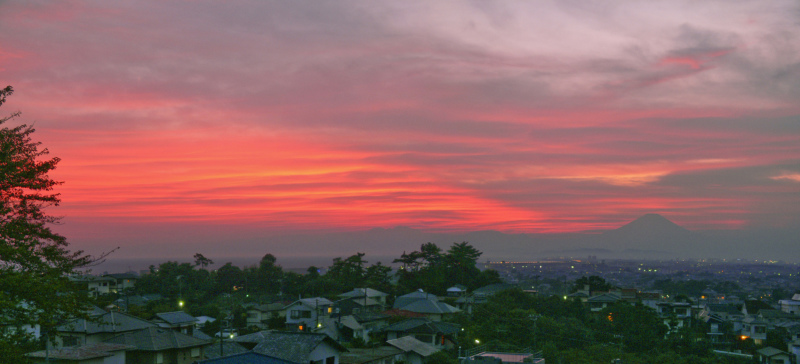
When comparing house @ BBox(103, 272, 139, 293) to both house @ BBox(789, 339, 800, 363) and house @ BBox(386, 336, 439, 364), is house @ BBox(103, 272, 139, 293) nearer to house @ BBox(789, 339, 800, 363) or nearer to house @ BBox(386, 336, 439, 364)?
house @ BBox(386, 336, 439, 364)

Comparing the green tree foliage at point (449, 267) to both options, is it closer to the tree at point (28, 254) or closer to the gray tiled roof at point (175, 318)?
the gray tiled roof at point (175, 318)

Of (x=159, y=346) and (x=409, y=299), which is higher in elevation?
(x=159, y=346)

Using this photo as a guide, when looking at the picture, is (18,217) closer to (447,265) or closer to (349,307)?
(349,307)

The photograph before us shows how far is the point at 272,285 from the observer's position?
244 ft

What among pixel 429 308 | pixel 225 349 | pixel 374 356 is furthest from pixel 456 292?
pixel 225 349

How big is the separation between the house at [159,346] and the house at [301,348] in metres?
3.87

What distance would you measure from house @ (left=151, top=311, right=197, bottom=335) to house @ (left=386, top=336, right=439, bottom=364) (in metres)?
14.4

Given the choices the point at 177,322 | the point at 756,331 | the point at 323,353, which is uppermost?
the point at 323,353

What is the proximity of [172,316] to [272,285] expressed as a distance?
1332 inches

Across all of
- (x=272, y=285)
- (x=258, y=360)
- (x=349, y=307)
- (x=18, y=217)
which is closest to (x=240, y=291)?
(x=272, y=285)

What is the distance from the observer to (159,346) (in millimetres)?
27672

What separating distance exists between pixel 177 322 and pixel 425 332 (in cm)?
1756

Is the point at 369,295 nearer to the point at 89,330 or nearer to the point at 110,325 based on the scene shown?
the point at 110,325

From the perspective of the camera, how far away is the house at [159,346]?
2738cm
